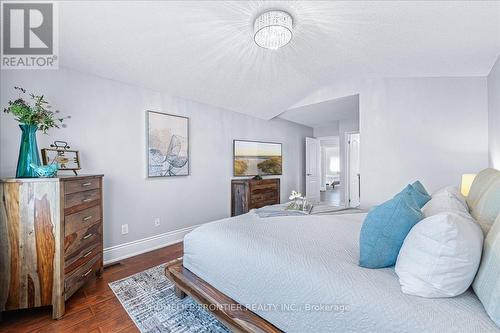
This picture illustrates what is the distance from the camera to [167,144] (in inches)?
128

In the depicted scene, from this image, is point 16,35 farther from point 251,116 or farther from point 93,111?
point 251,116

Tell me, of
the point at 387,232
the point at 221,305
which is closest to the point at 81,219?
the point at 221,305

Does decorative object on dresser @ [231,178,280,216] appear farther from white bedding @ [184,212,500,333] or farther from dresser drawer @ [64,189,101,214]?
dresser drawer @ [64,189,101,214]

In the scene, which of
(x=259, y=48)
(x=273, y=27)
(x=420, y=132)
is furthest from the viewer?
(x=420, y=132)

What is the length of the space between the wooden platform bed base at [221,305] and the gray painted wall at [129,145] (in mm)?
1430

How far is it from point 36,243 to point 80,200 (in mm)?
420

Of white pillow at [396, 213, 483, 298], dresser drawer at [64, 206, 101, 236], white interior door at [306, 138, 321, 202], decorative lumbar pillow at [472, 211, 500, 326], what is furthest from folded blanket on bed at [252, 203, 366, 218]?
white interior door at [306, 138, 321, 202]

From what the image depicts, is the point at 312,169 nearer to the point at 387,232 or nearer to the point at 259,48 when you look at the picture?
the point at 259,48

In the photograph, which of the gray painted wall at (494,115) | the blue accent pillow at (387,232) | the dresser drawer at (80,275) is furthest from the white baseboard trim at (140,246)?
the gray painted wall at (494,115)

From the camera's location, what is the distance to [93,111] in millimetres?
2596

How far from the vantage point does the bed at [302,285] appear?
2.83ft

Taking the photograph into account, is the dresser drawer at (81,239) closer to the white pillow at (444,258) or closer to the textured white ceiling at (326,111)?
the white pillow at (444,258)

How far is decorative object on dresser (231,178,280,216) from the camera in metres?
4.08

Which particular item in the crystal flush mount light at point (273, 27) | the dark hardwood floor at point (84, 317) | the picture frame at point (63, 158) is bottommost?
the dark hardwood floor at point (84, 317)
